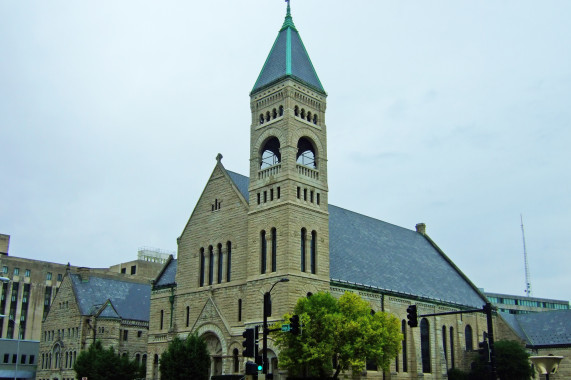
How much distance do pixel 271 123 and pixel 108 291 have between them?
37.5 metres

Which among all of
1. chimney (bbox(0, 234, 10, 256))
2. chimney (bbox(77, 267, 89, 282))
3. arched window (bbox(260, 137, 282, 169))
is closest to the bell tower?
arched window (bbox(260, 137, 282, 169))

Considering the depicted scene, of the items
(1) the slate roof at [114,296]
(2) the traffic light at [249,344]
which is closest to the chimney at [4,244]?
(1) the slate roof at [114,296]

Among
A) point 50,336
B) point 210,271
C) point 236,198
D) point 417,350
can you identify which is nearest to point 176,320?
point 210,271

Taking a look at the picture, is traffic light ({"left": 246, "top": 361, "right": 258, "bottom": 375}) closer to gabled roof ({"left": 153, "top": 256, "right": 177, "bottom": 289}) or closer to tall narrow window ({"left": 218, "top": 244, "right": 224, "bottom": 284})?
tall narrow window ({"left": 218, "top": 244, "right": 224, "bottom": 284})

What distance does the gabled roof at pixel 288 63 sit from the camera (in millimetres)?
55094

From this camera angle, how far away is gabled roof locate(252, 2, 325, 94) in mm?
55094

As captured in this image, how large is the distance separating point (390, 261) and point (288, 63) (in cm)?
2343

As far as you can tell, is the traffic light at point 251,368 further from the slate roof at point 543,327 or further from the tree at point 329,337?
the slate roof at point 543,327

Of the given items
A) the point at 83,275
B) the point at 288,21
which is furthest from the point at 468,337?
the point at 83,275

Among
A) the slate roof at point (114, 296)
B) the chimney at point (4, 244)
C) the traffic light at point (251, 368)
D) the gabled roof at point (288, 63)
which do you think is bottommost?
the traffic light at point (251, 368)

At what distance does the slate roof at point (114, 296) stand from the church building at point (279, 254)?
50.8 ft

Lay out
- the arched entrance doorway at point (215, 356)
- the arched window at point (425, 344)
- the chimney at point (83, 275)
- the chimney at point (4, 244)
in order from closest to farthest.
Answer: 1. the arched entrance doorway at point (215, 356)
2. the arched window at point (425, 344)
3. the chimney at point (83, 275)
4. the chimney at point (4, 244)

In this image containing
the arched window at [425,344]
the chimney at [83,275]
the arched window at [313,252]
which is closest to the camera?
the arched window at [313,252]

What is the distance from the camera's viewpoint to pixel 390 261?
66188 mm
